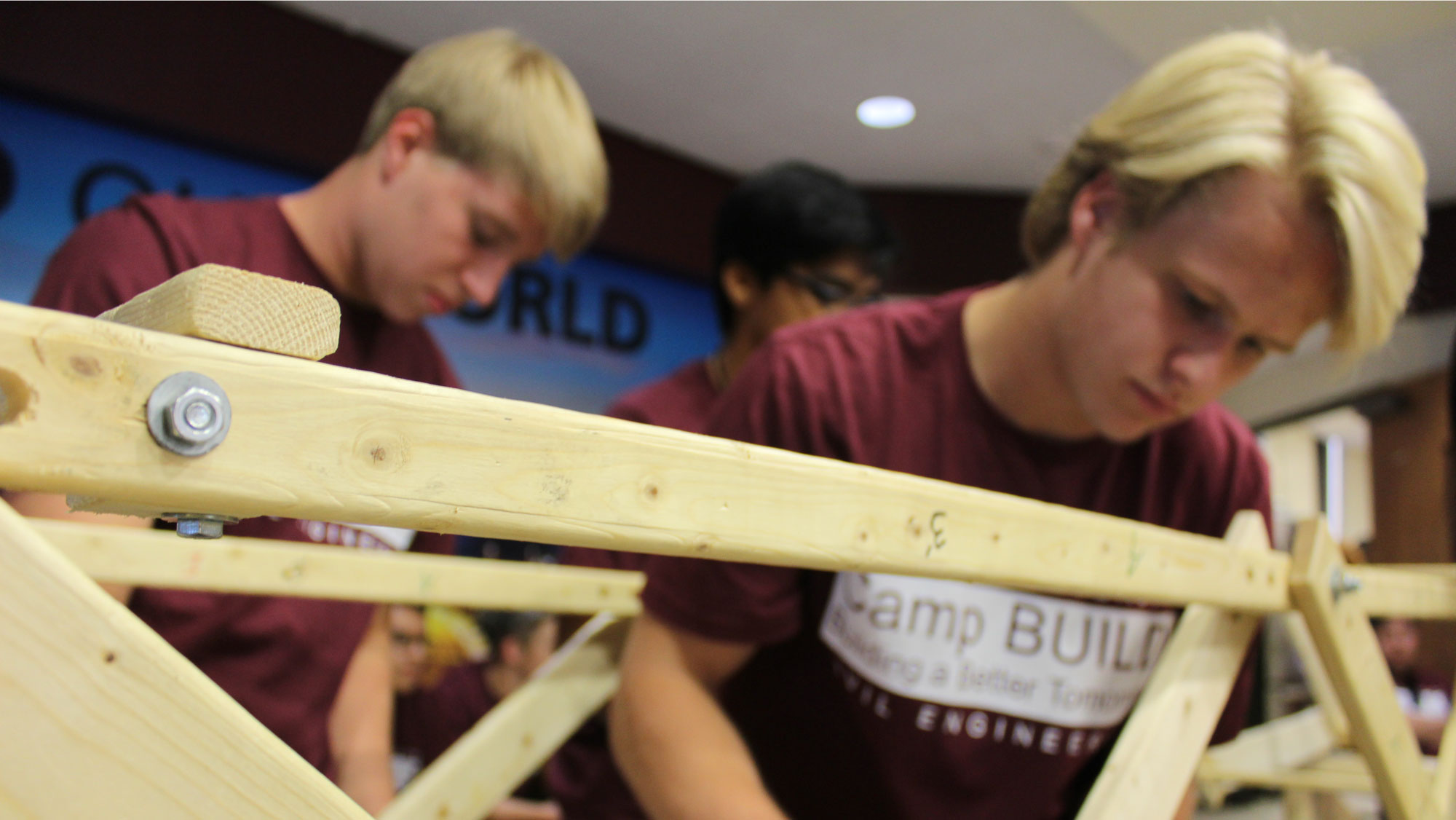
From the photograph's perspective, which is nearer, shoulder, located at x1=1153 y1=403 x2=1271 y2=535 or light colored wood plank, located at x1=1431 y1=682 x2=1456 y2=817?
light colored wood plank, located at x1=1431 y1=682 x2=1456 y2=817

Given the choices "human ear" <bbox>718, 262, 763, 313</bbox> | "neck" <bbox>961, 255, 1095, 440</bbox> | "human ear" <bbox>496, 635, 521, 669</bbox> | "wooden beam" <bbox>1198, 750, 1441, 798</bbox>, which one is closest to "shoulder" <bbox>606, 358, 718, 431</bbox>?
"human ear" <bbox>718, 262, 763, 313</bbox>

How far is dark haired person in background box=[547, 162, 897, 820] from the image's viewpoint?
5.78 feet

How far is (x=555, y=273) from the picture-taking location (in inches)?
134

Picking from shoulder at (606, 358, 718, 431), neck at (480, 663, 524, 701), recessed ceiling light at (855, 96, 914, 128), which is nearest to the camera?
shoulder at (606, 358, 718, 431)

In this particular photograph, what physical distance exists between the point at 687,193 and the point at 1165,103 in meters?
2.85

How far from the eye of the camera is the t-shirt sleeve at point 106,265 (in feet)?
3.02

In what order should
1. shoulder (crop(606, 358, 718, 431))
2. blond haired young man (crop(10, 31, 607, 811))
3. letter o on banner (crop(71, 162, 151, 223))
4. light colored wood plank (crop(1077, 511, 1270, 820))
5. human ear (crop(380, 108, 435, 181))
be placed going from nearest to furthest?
light colored wood plank (crop(1077, 511, 1270, 820)), blond haired young man (crop(10, 31, 607, 811)), human ear (crop(380, 108, 435, 181)), shoulder (crop(606, 358, 718, 431)), letter o on banner (crop(71, 162, 151, 223))

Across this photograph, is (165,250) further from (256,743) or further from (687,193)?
(687,193)

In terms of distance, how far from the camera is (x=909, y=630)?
96 cm

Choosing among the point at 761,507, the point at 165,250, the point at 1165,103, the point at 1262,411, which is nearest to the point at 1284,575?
the point at 1165,103

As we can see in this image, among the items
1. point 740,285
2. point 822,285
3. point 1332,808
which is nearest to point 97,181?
point 740,285

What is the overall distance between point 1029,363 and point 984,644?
273mm

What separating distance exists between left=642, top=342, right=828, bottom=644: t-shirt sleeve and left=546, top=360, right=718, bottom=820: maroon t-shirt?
4.6 inches

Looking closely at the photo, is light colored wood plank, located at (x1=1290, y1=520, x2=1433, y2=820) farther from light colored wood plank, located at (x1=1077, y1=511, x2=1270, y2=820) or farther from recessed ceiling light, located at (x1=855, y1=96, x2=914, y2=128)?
recessed ceiling light, located at (x1=855, y1=96, x2=914, y2=128)
